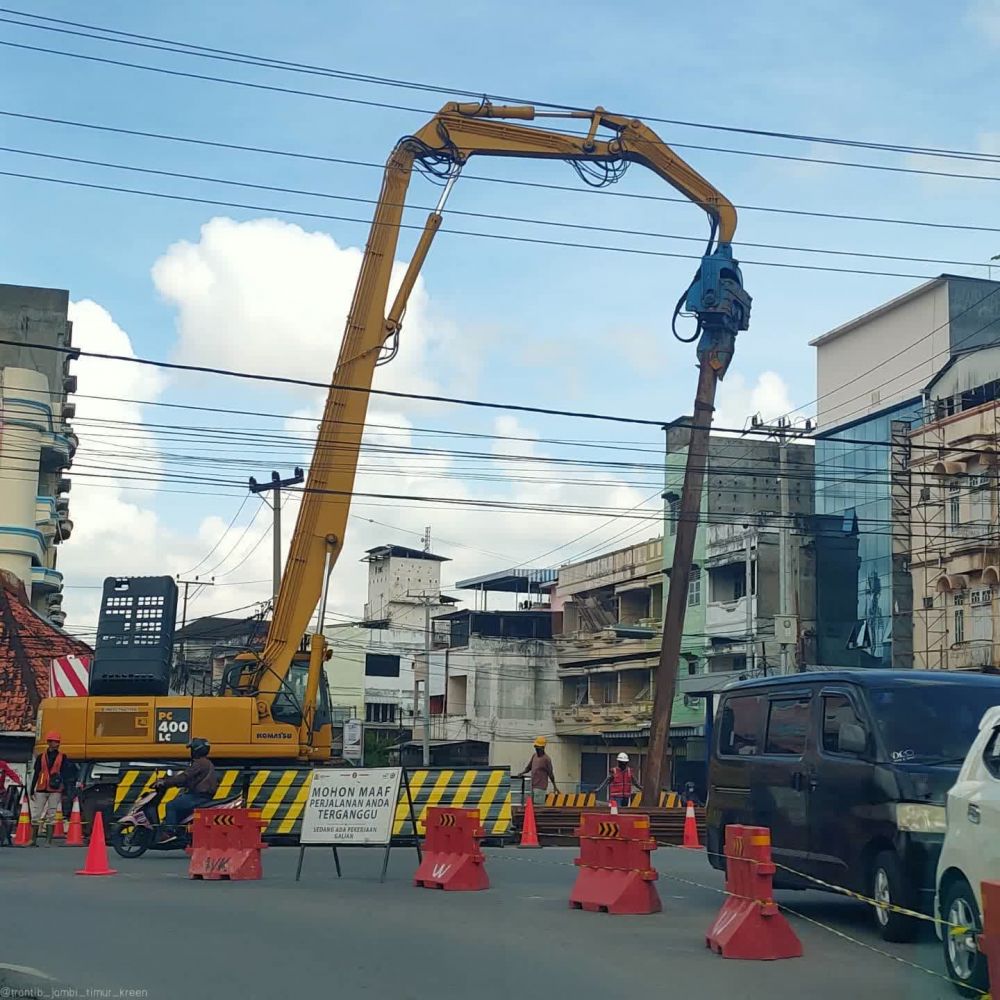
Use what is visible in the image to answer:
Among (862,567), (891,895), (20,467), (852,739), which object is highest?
(20,467)

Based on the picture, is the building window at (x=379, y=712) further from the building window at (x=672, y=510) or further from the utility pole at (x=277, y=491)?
the utility pole at (x=277, y=491)

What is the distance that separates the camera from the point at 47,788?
2275cm

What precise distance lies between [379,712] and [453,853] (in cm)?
6871

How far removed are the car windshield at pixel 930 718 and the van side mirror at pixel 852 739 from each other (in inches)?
6.1

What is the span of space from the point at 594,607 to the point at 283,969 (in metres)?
64.0

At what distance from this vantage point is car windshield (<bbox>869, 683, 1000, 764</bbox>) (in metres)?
11.5

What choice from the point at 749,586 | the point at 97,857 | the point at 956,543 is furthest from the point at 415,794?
the point at 749,586

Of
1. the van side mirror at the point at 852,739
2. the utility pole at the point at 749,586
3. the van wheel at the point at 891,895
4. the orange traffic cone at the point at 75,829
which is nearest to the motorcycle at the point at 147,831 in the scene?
the orange traffic cone at the point at 75,829

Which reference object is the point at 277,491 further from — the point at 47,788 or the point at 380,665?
the point at 380,665

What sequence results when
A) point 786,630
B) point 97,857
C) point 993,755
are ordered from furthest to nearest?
point 786,630 < point 97,857 < point 993,755

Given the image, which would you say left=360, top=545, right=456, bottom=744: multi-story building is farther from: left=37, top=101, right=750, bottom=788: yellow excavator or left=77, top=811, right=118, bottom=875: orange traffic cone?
left=77, top=811, right=118, bottom=875: orange traffic cone

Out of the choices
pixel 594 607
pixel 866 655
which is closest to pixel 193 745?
pixel 866 655

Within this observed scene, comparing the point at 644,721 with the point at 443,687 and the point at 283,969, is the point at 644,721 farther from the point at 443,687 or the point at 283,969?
the point at 283,969

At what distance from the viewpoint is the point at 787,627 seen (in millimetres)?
54344
